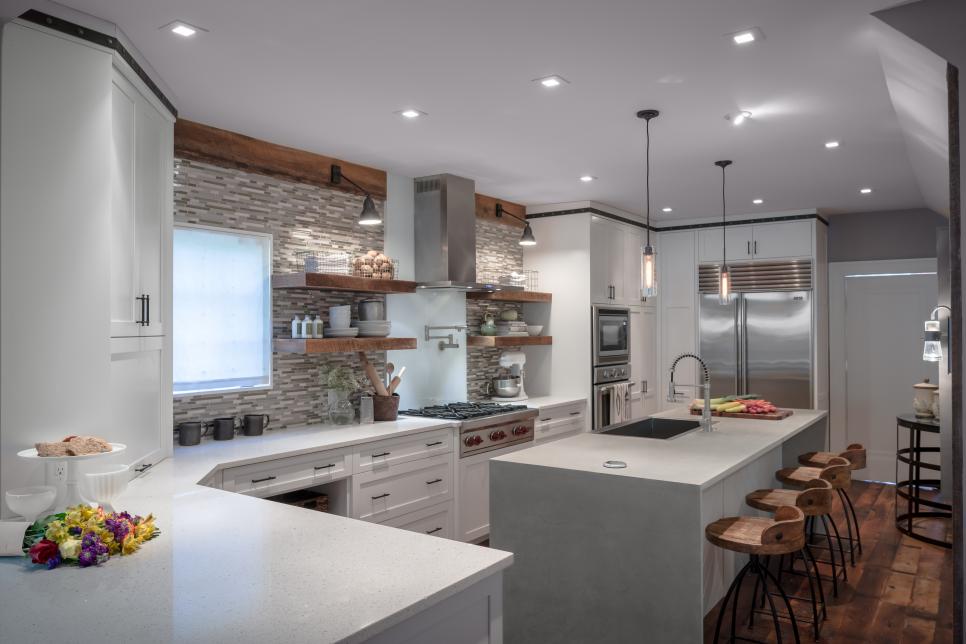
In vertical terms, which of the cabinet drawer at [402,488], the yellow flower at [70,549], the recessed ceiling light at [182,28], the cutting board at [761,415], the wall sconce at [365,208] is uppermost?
the recessed ceiling light at [182,28]

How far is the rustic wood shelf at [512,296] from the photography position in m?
5.56

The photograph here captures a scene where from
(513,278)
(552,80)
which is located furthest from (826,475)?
(513,278)

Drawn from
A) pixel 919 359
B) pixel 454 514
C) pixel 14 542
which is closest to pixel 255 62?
pixel 14 542

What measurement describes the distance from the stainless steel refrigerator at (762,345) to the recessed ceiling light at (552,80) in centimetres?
408

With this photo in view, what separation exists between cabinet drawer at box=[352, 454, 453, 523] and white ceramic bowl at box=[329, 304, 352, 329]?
3.10ft

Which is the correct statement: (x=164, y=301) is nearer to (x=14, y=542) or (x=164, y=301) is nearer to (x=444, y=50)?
(x=14, y=542)

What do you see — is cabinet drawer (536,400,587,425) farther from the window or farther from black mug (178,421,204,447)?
black mug (178,421,204,447)

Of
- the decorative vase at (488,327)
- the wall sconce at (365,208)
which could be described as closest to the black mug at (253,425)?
the wall sconce at (365,208)

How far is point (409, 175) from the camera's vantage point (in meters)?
5.04

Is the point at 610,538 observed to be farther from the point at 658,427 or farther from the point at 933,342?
the point at 933,342

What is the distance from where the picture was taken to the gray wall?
6477 mm

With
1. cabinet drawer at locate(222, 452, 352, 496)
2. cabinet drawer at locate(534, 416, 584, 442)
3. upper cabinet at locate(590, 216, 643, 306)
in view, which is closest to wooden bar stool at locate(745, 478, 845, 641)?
cabinet drawer at locate(534, 416, 584, 442)

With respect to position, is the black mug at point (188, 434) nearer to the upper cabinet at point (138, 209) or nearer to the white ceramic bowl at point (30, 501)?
the upper cabinet at point (138, 209)

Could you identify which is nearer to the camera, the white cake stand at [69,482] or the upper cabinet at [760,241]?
the white cake stand at [69,482]
